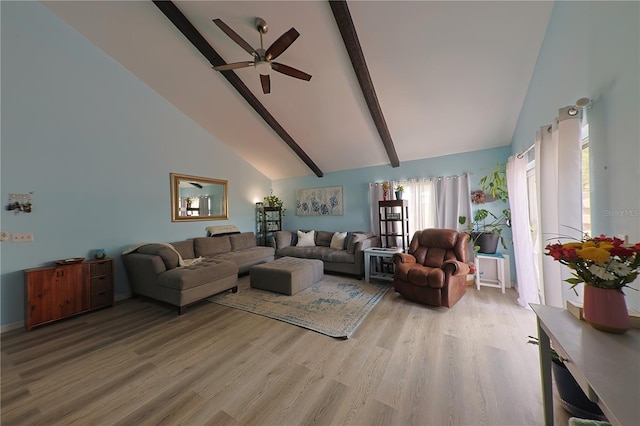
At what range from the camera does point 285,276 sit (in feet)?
10.7

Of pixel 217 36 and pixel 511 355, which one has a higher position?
pixel 217 36

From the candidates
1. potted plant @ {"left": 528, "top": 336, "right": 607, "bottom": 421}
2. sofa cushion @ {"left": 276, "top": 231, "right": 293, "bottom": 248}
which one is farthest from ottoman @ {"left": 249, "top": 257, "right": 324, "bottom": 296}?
potted plant @ {"left": 528, "top": 336, "right": 607, "bottom": 421}

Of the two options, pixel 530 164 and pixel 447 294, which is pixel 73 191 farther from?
pixel 530 164

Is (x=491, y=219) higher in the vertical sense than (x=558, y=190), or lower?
lower

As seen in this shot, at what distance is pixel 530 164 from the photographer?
109 inches

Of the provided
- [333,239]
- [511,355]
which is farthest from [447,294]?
[333,239]

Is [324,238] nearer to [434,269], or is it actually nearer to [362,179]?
[362,179]

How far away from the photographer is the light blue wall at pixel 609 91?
3.73 feet

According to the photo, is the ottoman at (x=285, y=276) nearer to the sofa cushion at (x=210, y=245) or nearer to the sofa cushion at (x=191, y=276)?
the sofa cushion at (x=191, y=276)

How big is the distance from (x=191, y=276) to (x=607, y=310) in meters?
3.38

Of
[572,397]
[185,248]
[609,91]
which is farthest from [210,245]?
[609,91]

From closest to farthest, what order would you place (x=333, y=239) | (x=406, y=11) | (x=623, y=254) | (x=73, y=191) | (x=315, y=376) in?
(x=623, y=254), (x=315, y=376), (x=406, y=11), (x=73, y=191), (x=333, y=239)

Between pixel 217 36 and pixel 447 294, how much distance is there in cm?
432

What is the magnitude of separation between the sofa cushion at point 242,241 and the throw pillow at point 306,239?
3.50ft
